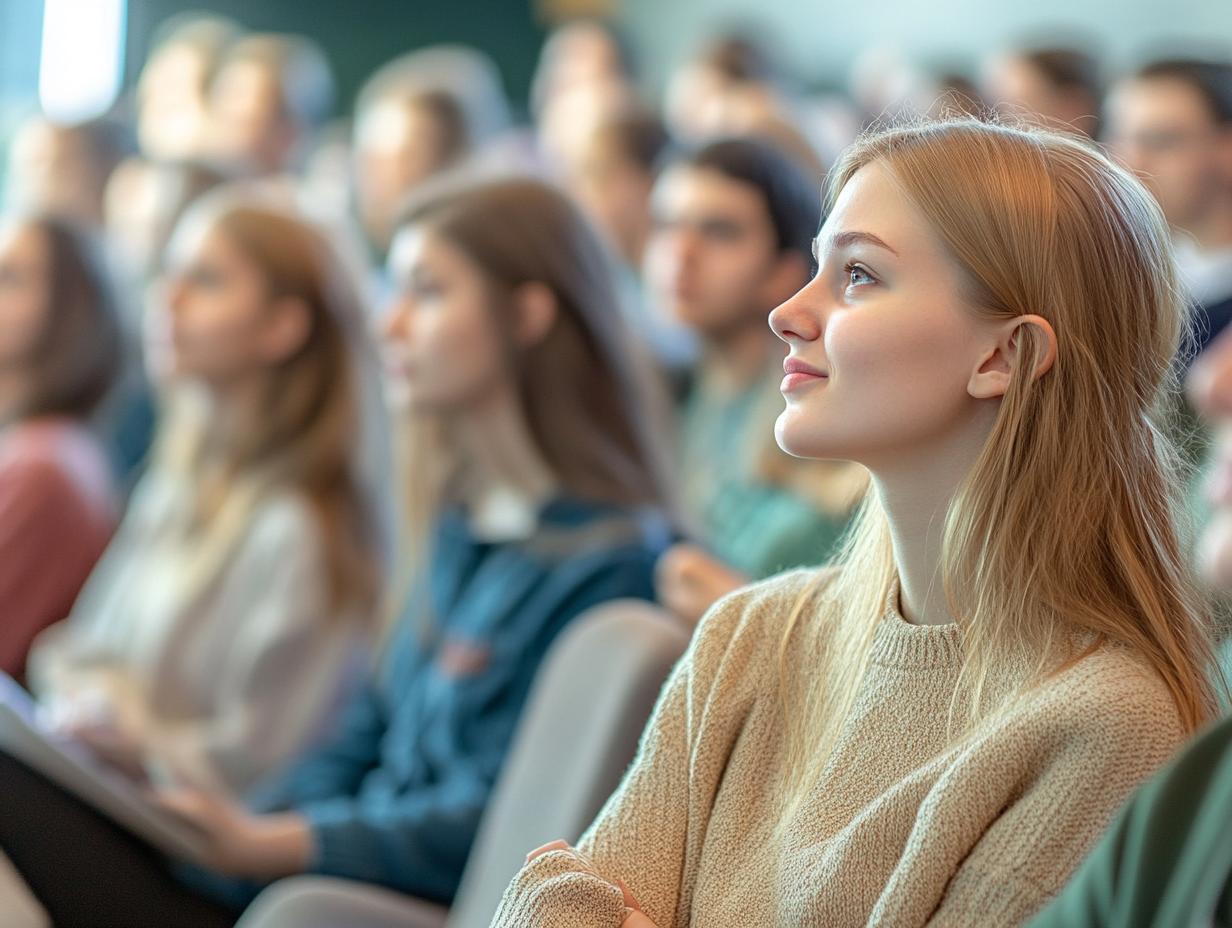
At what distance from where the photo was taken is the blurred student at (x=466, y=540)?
175 centimetres

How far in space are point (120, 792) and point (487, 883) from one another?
1.23ft

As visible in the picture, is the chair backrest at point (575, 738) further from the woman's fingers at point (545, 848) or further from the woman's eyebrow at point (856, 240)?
the woman's eyebrow at point (856, 240)

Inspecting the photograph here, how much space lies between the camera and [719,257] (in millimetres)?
2492

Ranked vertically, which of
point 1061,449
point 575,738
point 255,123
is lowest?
point 255,123

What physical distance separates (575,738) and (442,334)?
69cm

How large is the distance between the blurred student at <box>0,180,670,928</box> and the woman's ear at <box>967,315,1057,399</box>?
2.62ft

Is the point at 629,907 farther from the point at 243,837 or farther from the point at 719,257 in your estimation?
the point at 719,257

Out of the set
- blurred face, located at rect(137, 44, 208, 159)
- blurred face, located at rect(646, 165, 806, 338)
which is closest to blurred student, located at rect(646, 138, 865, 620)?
blurred face, located at rect(646, 165, 806, 338)

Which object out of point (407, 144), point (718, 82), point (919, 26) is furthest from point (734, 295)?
point (919, 26)

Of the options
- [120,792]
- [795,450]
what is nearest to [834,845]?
[795,450]

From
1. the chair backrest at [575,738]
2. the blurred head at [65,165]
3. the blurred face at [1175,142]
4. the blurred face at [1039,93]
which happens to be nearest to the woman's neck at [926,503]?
the chair backrest at [575,738]

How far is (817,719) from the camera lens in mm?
1139

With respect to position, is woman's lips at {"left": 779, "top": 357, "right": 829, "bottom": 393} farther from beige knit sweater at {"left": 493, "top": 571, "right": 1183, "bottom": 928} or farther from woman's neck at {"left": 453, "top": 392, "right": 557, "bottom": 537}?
woman's neck at {"left": 453, "top": 392, "right": 557, "bottom": 537}

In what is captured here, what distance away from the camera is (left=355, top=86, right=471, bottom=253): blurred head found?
4520 millimetres
